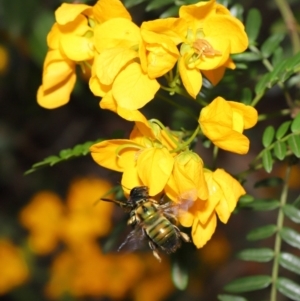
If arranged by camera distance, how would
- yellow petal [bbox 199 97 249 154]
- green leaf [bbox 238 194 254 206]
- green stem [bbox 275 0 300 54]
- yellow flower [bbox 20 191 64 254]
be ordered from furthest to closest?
yellow flower [bbox 20 191 64 254] < green stem [bbox 275 0 300 54] < green leaf [bbox 238 194 254 206] < yellow petal [bbox 199 97 249 154]

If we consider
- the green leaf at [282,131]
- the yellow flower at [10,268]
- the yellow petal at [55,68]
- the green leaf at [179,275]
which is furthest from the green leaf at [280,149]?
the yellow flower at [10,268]

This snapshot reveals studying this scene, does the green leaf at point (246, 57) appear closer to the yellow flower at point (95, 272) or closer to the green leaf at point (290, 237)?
the green leaf at point (290, 237)

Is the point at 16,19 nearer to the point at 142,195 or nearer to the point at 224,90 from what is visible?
the point at 224,90

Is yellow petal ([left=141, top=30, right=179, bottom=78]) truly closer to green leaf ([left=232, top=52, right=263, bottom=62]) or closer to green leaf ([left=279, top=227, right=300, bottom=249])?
green leaf ([left=232, top=52, right=263, bottom=62])

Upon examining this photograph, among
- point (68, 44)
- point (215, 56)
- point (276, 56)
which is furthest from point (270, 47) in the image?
point (68, 44)

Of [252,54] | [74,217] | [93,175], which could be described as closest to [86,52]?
[252,54]

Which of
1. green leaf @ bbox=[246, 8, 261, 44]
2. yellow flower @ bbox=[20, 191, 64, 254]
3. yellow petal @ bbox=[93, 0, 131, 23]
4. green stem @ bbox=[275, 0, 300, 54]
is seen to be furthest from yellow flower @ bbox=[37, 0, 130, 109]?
yellow flower @ bbox=[20, 191, 64, 254]
